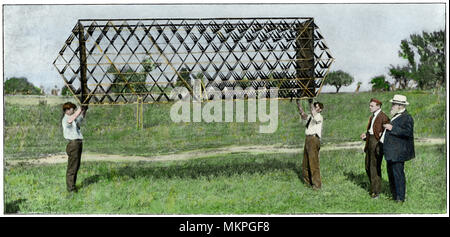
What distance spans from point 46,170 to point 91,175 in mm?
1961

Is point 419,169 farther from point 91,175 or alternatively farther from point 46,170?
point 46,170

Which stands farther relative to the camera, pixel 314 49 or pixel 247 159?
pixel 247 159

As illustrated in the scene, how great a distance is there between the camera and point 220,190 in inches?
462

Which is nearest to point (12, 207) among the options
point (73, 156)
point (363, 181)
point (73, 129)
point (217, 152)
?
point (73, 156)

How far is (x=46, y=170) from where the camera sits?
46.9ft

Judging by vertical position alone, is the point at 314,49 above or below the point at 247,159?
above

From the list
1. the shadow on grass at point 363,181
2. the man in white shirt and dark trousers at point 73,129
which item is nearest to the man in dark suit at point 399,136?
the shadow on grass at point 363,181

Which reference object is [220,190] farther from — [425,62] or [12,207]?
[425,62]

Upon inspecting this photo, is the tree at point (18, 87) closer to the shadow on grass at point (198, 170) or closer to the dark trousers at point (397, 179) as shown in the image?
the shadow on grass at point (198, 170)

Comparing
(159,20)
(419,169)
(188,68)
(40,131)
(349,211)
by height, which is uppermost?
(159,20)

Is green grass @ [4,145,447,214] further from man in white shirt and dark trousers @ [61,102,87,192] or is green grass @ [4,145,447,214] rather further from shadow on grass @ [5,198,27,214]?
man in white shirt and dark trousers @ [61,102,87,192]

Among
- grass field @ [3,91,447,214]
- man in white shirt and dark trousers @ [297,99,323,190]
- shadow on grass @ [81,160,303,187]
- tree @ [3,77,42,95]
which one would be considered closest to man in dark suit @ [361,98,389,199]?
grass field @ [3,91,447,214]

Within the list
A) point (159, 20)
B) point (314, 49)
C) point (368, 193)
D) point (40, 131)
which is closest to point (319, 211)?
point (368, 193)

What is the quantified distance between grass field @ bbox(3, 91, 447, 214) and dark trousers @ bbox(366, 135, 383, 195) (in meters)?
0.35
